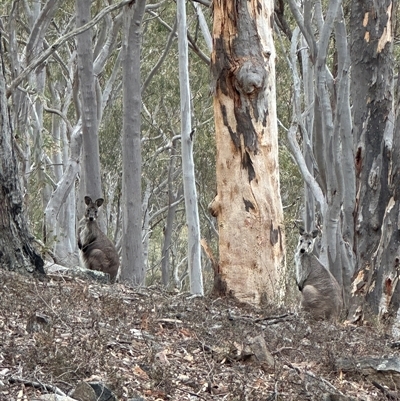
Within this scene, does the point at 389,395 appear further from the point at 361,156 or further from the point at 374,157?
the point at 361,156

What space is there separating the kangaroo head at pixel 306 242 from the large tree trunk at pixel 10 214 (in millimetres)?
4335

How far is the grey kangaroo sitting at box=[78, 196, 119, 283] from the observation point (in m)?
10.6

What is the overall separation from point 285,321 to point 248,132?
276cm

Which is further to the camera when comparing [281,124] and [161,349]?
[281,124]

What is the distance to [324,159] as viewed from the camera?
14.1m

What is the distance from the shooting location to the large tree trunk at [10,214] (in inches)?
263

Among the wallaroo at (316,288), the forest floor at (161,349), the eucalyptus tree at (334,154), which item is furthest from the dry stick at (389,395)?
the eucalyptus tree at (334,154)

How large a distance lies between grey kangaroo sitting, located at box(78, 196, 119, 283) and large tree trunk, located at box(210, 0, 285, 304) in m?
2.04

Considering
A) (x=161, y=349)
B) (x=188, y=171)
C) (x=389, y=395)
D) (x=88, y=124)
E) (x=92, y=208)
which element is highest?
(x=88, y=124)

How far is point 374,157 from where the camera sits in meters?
10.5

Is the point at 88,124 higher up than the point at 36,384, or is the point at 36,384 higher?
the point at 88,124

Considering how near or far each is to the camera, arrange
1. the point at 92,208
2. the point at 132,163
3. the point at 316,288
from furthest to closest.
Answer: the point at 132,163 → the point at 92,208 → the point at 316,288

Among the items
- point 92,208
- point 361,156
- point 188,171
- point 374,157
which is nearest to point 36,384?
point 374,157

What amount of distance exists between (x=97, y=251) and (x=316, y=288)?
2947mm
